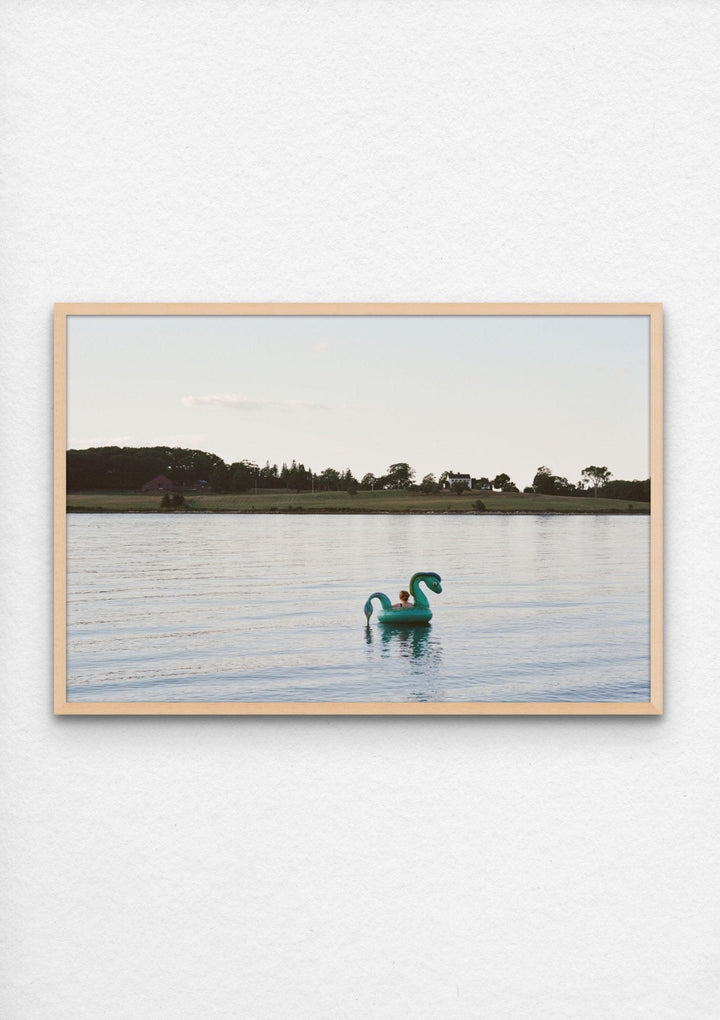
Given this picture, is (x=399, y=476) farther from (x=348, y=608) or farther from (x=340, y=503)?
(x=348, y=608)

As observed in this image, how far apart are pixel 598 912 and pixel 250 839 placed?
0.84 m

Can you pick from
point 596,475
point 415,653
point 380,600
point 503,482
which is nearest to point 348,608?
point 380,600

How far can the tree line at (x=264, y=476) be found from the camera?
2.28 m

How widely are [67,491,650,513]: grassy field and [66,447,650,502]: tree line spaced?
0.02 m

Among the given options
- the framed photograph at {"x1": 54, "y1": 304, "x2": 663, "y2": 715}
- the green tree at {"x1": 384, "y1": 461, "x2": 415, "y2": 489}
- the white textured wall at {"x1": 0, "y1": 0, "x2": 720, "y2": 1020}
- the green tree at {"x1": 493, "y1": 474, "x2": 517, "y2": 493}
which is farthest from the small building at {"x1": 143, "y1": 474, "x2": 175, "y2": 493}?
the green tree at {"x1": 493, "y1": 474, "x2": 517, "y2": 493}

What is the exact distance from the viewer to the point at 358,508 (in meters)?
2.28

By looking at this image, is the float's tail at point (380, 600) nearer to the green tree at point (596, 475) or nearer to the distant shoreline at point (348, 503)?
the distant shoreline at point (348, 503)

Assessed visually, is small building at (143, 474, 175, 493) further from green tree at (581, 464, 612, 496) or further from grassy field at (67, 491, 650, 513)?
green tree at (581, 464, 612, 496)

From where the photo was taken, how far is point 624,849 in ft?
7.43

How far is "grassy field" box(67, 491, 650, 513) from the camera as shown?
7.46 ft

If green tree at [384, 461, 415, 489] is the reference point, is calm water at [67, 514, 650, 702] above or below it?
below
